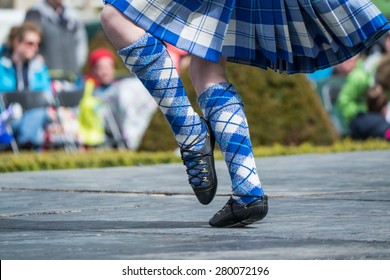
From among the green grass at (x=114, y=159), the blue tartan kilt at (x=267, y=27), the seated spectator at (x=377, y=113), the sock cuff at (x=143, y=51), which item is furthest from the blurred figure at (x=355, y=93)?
the sock cuff at (x=143, y=51)

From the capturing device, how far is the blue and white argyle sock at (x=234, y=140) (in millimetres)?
3969

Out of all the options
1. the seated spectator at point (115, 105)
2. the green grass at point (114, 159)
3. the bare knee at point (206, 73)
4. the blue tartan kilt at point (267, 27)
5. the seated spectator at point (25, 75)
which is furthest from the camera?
the seated spectator at point (115, 105)

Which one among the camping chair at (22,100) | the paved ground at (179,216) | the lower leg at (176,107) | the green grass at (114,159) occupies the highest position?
the lower leg at (176,107)

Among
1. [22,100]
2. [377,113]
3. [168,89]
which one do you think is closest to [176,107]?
[168,89]

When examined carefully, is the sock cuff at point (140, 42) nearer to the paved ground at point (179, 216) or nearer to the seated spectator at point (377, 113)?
the paved ground at point (179, 216)

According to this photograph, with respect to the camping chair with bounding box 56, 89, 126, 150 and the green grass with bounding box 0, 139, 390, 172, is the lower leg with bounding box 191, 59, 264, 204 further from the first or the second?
the camping chair with bounding box 56, 89, 126, 150

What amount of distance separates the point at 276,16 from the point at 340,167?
309cm

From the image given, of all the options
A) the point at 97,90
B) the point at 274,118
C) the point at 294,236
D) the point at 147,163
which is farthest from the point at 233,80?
the point at 294,236

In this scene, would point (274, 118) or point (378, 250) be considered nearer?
point (378, 250)

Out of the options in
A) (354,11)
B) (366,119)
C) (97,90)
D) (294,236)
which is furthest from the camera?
(97,90)

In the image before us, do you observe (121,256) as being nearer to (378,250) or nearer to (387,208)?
(378,250)

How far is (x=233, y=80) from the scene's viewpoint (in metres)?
9.92

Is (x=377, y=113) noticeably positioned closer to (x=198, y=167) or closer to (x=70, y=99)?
(x=70, y=99)

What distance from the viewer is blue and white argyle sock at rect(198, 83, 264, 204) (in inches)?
156
